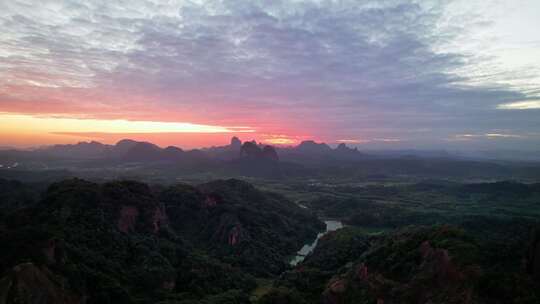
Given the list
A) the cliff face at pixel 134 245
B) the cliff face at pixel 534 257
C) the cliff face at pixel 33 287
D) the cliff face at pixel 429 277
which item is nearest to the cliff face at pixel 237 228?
the cliff face at pixel 134 245

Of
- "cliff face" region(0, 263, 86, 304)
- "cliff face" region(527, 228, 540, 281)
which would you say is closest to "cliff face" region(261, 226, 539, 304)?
"cliff face" region(527, 228, 540, 281)

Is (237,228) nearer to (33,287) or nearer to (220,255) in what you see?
(220,255)

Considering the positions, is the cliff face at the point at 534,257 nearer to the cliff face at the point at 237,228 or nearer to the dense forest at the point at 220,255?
the dense forest at the point at 220,255

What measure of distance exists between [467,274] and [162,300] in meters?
36.4

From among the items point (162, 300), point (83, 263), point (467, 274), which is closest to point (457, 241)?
point (467, 274)

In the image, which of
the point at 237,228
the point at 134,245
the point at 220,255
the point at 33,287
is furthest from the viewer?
the point at 237,228

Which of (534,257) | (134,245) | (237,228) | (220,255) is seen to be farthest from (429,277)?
(237,228)

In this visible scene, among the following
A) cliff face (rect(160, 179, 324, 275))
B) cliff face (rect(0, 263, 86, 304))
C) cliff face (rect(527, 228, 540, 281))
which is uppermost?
cliff face (rect(527, 228, 540, 281))

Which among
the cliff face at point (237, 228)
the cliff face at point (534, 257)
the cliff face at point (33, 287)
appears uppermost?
the cliff face at point (534, 257)

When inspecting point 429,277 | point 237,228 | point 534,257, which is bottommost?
point 237,228

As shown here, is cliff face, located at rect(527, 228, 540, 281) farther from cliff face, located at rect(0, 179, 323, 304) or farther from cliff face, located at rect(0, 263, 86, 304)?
cliff face, located at rect(0, 263, 86, 304)

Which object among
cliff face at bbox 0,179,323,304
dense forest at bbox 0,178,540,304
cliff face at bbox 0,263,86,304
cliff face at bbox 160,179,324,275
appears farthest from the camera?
cliff face at bbox 160,179,324,275

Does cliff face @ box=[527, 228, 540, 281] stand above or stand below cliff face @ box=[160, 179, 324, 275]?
above

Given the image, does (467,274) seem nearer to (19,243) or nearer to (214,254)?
(19,243)
